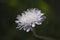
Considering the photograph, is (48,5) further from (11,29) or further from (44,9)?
(11,29)

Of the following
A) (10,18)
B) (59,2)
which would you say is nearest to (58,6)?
(59,2)

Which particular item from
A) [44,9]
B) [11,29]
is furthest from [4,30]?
[44,9]
